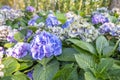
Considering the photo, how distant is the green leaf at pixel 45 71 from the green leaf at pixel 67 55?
0.16ft

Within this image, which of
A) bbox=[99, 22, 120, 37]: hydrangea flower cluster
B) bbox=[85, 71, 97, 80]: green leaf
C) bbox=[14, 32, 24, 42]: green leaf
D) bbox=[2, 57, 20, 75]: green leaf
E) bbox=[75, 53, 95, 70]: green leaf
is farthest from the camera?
bbox=[14, 32, 24, 42]: green leaf

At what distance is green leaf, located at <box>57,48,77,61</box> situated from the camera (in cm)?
214

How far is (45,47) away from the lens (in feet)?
7.02

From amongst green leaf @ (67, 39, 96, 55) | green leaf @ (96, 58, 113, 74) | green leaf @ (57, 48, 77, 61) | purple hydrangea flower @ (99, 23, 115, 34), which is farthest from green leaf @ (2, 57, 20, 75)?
purple hydrangea flower @ (99, 23, 115, 34)

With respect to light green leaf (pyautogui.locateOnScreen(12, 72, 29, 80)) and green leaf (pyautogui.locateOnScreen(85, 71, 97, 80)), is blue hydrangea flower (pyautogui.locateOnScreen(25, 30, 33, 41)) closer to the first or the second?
light green leaf (pyautogui.locateOnScreen(12, 72, 29, 80))

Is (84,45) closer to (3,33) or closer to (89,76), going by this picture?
(89,76)

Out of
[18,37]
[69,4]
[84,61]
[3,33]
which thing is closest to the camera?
[84,61]

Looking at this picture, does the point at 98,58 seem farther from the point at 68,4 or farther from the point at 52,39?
the point at 68,4

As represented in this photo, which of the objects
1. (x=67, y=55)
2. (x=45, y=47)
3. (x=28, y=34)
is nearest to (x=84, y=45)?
(x=67, y=55)

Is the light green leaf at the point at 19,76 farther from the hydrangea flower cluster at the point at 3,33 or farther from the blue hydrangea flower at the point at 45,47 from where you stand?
the hydrangea flower cluster at the point at 3,33

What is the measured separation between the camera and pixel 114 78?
1918mm

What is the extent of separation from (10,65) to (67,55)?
1.17 ft

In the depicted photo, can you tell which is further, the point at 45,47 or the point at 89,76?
the point at 45,47

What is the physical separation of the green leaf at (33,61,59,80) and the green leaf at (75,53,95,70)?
17 cm
